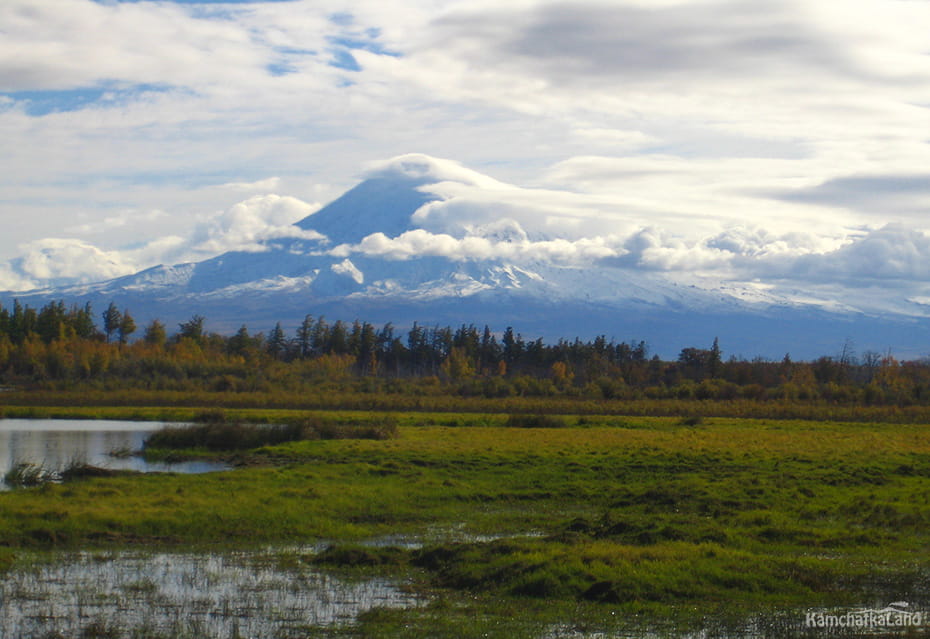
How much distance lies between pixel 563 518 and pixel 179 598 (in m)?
11.9

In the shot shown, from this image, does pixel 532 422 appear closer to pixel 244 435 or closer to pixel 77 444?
pixel 244 435

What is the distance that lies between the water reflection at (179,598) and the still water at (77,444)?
46.0 ft

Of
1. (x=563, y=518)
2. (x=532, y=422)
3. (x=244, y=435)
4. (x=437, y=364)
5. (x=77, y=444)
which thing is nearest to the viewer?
(x=563, y=518)

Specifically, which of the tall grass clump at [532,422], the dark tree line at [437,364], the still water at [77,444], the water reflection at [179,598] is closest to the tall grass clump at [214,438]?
the still water at [77,444]

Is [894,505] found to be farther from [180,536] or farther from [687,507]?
[180,536]

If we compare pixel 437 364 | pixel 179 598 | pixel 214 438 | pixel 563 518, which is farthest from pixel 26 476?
pixel 437 364

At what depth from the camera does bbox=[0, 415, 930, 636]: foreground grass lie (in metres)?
17.9

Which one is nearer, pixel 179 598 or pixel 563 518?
pixel 179 598

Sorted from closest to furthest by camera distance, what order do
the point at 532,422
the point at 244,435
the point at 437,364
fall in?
1. the point at 244,435
2. the point at 532,422
3. the point at 437,364

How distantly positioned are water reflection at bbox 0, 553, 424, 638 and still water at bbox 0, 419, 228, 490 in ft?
46.0

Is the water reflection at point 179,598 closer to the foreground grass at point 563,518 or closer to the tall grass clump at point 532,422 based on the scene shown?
the foreground grass at point 563,518

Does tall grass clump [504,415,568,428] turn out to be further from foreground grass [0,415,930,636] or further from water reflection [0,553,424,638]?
water reflection [0,553,424,638]

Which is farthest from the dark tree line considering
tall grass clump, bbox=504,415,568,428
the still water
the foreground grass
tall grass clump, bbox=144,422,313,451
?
the foreground grass

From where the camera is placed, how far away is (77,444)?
4847 cm
